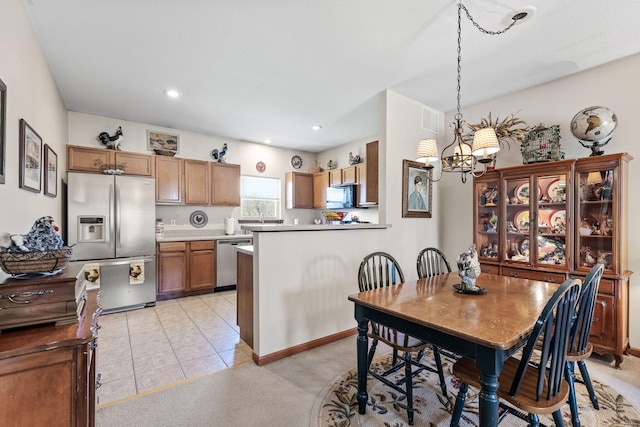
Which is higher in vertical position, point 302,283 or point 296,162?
point 296,162

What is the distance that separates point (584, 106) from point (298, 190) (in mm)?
4400

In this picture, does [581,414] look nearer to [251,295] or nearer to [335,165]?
[251,295]

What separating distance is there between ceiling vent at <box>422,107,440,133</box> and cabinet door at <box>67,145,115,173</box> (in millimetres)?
4312

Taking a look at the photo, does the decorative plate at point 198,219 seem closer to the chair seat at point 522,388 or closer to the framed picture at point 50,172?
the framed picture at point 50,172

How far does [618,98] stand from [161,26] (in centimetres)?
403

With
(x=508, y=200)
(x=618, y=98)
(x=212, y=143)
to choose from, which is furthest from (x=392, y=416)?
(x=212, y=143)

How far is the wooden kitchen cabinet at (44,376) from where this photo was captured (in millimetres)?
1033

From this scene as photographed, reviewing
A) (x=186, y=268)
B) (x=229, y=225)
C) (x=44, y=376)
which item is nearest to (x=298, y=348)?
(x=44, y=376)

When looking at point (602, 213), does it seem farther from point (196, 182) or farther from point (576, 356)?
point (196, 182)

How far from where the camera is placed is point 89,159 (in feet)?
13.3

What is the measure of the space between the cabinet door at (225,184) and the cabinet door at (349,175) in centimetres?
194

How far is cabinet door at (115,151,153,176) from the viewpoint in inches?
168

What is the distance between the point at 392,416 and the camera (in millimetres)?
1865

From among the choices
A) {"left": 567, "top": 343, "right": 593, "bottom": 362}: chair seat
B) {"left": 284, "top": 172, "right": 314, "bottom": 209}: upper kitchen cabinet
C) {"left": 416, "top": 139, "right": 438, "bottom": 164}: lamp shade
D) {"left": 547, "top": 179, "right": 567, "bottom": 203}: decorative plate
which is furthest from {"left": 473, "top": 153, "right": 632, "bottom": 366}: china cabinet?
{"left": 284, "top": 172, "right": 314, "bottom": 209}: upper kitchen cabinet
